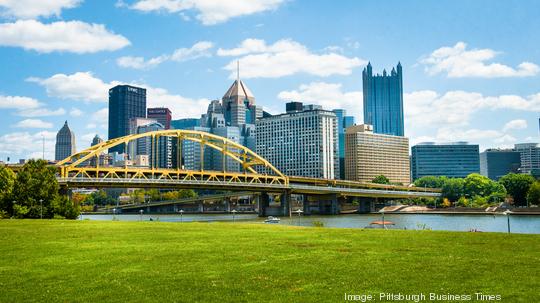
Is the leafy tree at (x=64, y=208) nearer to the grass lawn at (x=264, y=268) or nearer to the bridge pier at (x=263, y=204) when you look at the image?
the grass lawn at (x=264, y=268)

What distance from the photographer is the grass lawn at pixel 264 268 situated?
18.2m

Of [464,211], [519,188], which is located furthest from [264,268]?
[519,188]

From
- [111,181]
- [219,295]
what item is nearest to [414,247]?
[219,295]

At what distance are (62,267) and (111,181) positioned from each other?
85.8 meters

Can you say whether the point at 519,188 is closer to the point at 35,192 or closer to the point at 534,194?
the point at 534,194

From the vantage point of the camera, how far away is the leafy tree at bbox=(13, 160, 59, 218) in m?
64.4

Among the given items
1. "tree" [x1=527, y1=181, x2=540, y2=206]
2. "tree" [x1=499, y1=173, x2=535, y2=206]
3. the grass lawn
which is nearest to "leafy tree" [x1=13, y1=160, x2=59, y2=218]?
the grass lawn

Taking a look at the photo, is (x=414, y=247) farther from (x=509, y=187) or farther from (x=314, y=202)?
(x=314, y=202)

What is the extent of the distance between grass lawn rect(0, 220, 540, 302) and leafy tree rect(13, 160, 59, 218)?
107 ft

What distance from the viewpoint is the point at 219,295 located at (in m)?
18.0

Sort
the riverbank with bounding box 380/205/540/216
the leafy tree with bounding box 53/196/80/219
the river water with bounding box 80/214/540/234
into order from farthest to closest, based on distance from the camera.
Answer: the riverbank with bounding box 380/205/540/216 < the river water with bounding box 80/214/540/234 < the leafy tree with bounding box 53/196/80/219

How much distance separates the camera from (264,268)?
22625 mm

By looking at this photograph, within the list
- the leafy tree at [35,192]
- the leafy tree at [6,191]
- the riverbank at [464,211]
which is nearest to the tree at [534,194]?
the riverbank at [464,211]

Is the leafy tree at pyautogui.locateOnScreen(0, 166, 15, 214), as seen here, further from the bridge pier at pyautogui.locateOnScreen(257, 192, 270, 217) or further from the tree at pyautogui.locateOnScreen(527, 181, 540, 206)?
the tree at pyautogui.locateOnScreen(527, 181, 540, 206)
